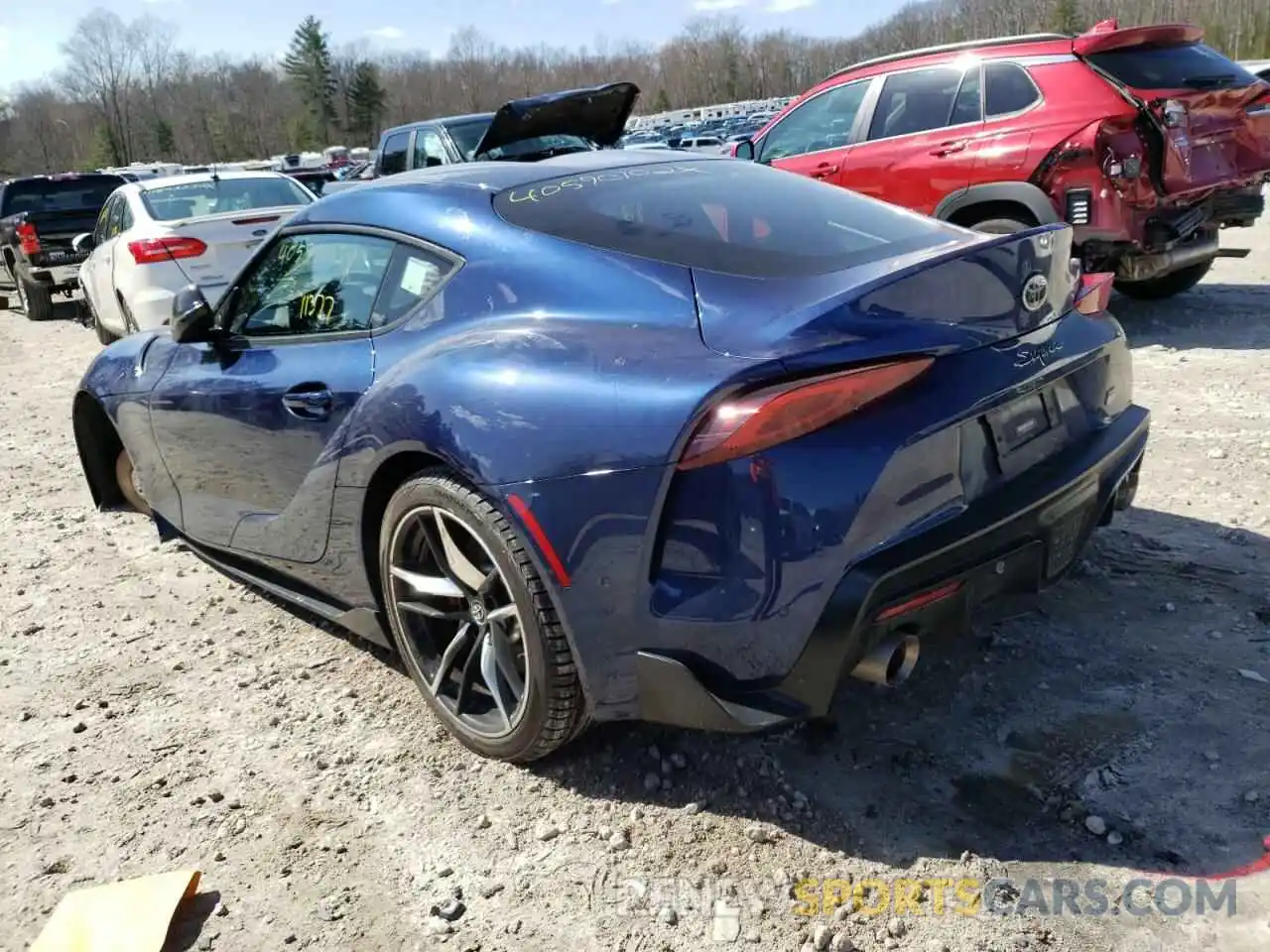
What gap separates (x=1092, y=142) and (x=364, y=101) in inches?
3990

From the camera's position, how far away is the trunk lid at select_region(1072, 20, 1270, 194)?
6.23 meters

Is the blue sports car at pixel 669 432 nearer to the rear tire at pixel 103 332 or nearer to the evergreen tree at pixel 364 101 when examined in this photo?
the rear tire at pixel 103 332

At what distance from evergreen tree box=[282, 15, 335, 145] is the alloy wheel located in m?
103

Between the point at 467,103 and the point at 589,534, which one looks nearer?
the point at 589,534

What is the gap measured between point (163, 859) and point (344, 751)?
56 cm

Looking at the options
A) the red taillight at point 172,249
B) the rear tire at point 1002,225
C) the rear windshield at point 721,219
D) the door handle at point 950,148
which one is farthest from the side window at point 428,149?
the rear windshield at point 721,219

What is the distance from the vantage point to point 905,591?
220 centimetres

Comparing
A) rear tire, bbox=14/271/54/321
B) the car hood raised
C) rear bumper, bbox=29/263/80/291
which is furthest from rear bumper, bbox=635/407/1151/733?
rear tire, bbox=14/271/54/321

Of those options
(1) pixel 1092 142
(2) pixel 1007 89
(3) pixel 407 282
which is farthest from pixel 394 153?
(3) pixel 407 282

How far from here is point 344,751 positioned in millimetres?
3020

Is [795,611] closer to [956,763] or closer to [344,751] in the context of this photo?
[956,763]

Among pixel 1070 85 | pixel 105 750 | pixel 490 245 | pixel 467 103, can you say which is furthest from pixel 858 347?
pixel 467 103

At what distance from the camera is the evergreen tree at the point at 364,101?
318ft

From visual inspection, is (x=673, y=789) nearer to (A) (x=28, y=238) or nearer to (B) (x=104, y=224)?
(B) (x=104, y=224)
